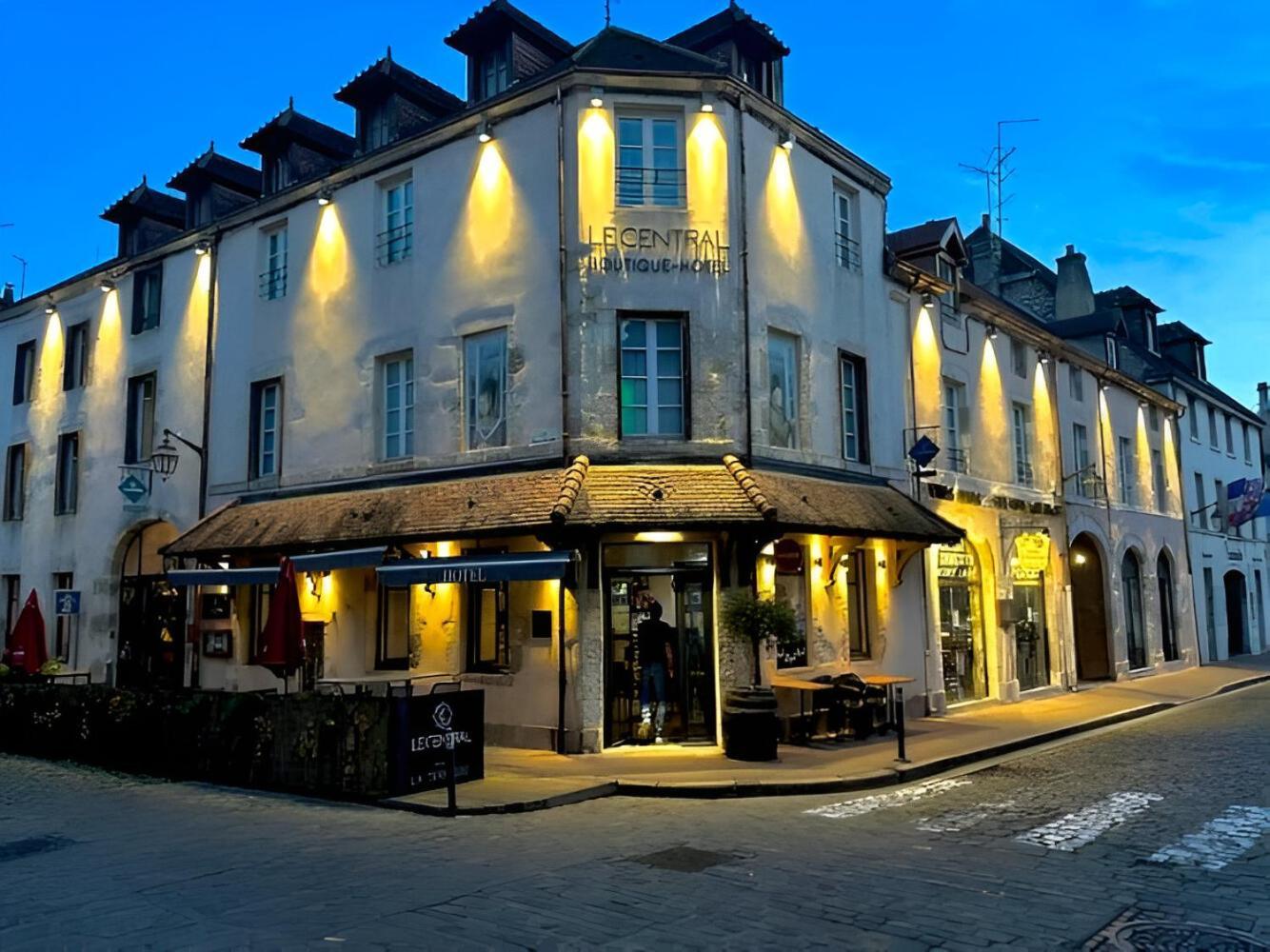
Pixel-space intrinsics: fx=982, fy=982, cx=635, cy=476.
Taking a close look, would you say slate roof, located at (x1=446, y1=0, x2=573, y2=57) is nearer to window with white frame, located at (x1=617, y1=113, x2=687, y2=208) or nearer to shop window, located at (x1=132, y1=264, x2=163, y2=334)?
window with white frame, located at (x1=617, y1=113, x2=687, y2=208)

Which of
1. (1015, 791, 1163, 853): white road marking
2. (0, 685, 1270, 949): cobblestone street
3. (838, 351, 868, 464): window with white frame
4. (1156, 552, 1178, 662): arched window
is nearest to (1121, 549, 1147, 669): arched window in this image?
(1156, 552, 1178, 662): arched window

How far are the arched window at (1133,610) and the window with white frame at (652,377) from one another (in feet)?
55.8

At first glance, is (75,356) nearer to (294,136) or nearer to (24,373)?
(24,373)

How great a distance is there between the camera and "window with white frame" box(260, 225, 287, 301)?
60.3 ft

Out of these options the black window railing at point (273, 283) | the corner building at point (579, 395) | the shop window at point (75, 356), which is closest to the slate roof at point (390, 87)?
the corner building at point (579, 395)

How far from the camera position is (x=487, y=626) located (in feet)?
48.5

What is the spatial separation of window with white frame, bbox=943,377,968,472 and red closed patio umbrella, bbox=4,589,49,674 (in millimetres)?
16714

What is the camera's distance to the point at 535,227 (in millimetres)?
14492

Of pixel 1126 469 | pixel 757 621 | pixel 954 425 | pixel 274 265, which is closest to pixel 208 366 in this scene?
pixel 274 265

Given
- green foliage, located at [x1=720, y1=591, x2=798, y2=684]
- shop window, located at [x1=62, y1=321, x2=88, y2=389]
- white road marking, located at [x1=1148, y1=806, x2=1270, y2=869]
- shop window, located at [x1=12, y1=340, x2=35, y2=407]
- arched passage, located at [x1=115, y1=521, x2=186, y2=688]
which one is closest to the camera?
white road marking, located at [x1=1148, y1=806, x2=1270, y2=869]

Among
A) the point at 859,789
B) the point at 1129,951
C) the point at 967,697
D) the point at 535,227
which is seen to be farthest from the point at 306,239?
the point at 1129,951

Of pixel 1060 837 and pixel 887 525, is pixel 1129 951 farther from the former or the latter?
pixel 887 525

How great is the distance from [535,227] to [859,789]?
351 inches

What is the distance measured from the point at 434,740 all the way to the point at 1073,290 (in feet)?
95.7
